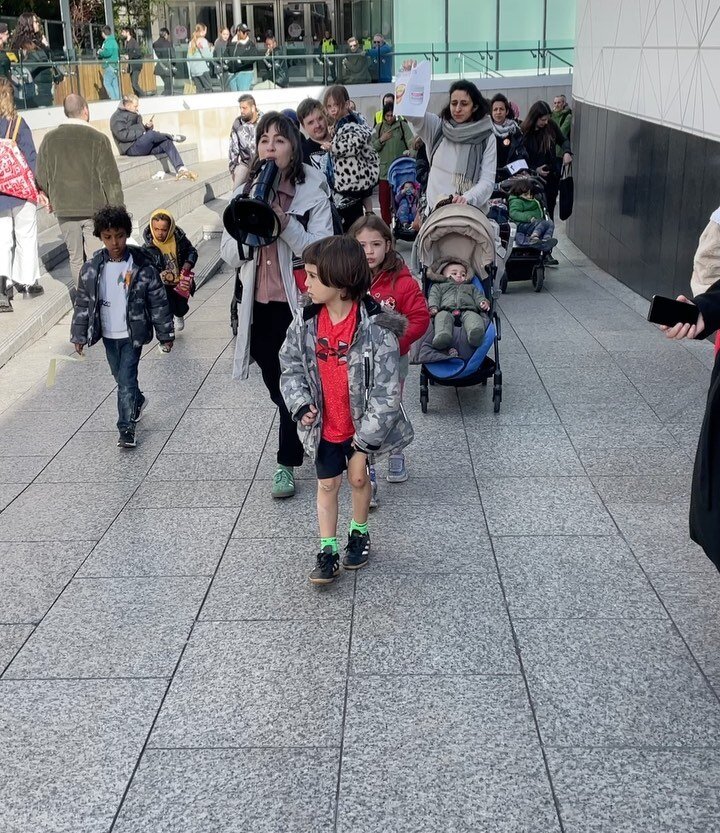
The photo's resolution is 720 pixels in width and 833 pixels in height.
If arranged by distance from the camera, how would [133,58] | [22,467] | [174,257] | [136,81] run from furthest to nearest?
[133,58] → [136,81] → [174,257] → [22,467]

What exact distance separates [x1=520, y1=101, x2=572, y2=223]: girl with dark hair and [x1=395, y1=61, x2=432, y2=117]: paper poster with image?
5.43 m

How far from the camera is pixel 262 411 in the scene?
768 centimetres

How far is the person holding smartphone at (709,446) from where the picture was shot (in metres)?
3.85

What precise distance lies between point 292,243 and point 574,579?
7.15ft

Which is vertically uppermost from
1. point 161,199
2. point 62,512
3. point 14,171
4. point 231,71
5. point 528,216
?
point 14,171

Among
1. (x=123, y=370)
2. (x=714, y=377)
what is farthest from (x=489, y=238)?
(x=714, y=377)

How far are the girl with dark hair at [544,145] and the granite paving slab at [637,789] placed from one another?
1054 centimetres

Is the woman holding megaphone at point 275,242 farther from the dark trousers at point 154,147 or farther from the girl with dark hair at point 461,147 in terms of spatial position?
the dark trousers at point 154,147

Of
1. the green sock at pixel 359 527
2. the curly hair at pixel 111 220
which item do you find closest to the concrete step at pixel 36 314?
the curly hair at pixel 111 220

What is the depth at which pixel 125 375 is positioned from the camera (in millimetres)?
7066

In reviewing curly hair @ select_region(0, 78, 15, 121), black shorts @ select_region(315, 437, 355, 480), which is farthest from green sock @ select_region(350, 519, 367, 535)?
curly hair @ select_region(0, 78, 15, 121)

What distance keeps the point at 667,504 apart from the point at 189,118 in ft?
72.6

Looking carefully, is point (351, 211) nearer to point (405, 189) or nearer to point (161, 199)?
point (405, 189)

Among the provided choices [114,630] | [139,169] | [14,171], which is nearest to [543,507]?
[114,630]
